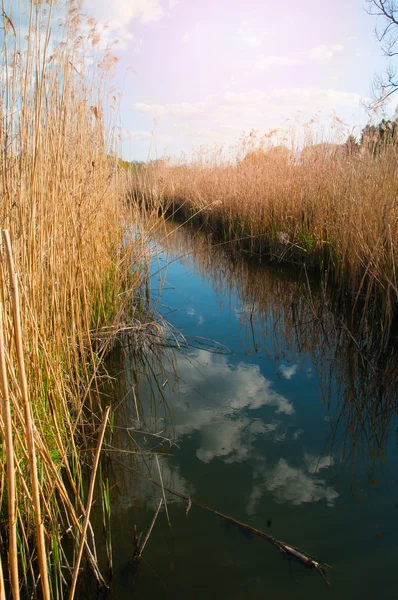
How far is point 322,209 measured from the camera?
3971 mm

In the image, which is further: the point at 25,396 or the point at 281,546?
the point at 281,546

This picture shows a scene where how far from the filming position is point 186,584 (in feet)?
3.65

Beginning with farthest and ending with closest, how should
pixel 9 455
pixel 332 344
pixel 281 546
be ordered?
pixel 332 344, pixel 281 546, pixel 9 455

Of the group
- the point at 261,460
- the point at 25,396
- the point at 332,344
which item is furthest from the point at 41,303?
the point at 332,344

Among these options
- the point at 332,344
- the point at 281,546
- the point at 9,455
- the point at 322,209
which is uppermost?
the point at 322,209

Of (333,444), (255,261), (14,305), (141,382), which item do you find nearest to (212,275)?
(255,261)

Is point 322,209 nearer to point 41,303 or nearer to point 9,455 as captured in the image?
point 41,303

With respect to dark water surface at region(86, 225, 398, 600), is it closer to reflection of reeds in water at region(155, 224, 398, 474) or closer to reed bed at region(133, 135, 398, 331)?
reflection of reeds in water at region(155, 224, 398, 474)

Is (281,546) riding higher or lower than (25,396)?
lower

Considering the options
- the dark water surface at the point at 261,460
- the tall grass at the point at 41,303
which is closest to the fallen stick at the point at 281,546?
the dark water surface at the point at 261,460

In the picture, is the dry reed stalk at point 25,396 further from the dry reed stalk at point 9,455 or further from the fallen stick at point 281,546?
the fallen stick at point 281,546

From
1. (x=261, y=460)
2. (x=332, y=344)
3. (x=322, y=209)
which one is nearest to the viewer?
(x=261, y=460)

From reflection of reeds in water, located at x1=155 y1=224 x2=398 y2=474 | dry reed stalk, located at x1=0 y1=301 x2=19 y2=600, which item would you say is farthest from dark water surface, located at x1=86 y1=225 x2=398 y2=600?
dry reed stalk, located at x1=0 y1=301 x2=19 y2=600

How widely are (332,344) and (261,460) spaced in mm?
1178
